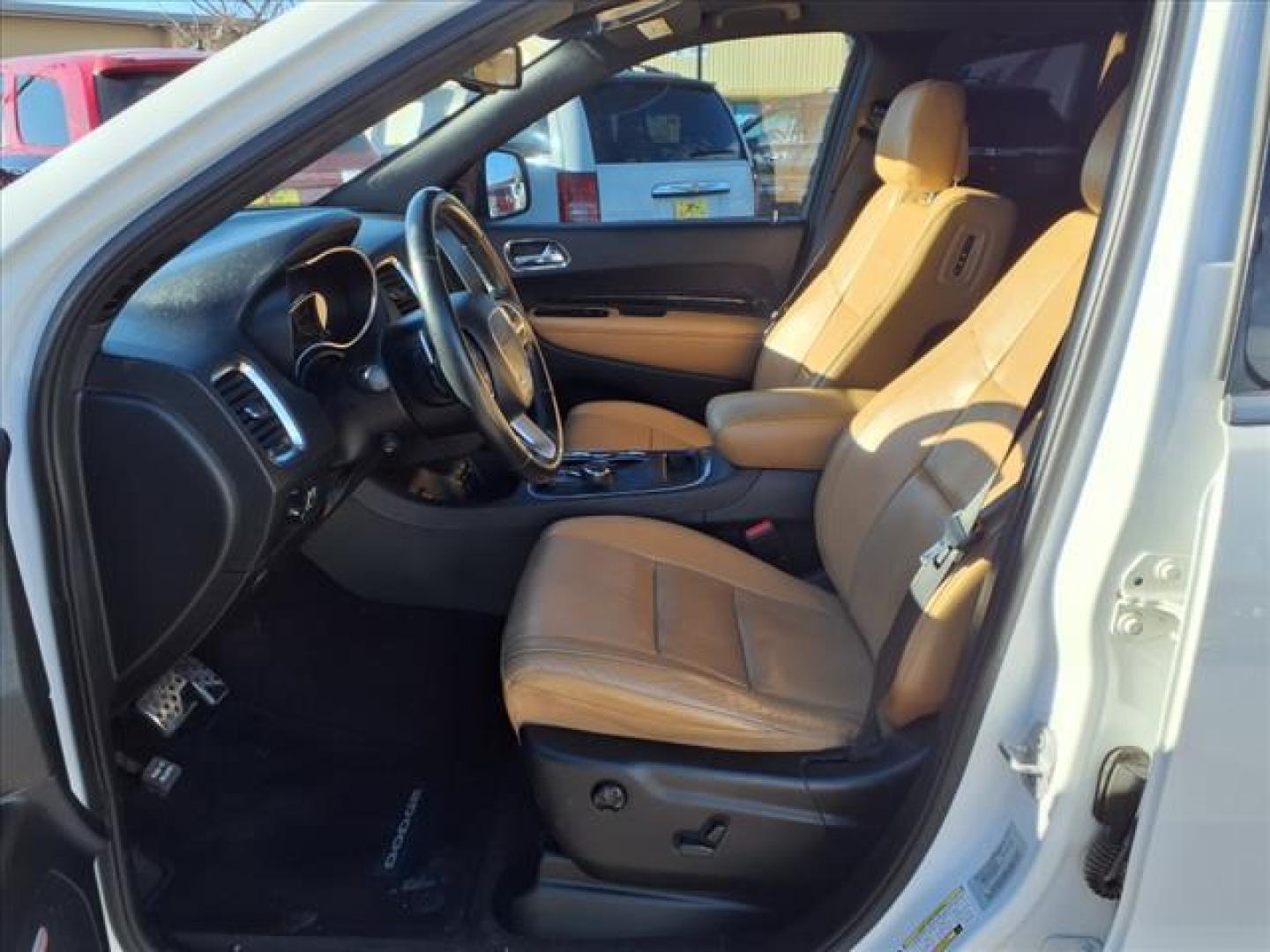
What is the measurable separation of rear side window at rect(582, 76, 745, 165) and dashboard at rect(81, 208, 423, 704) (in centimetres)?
229

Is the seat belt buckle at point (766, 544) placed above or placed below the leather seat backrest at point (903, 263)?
below

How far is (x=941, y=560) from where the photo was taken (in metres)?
1.39

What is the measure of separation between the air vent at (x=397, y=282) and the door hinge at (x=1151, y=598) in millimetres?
1337

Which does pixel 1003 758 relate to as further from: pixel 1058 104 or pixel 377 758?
pixel 1058 104

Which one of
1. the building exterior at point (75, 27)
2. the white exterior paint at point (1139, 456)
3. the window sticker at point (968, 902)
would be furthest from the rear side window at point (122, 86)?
the building exterior at point (75, 27)

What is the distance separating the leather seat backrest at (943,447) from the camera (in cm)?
137

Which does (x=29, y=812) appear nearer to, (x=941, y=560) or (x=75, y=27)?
(x=941, y=560)

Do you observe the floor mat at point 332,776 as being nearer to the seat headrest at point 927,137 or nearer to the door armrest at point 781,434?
the door armrest at point 781,434

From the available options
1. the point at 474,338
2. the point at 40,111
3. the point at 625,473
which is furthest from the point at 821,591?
the point at 40,111

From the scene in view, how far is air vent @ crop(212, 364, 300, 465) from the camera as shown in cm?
136

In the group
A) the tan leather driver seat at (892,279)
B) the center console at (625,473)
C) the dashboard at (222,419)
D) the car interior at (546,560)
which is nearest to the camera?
the dashboard at (222,419)

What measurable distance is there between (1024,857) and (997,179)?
6.48ft

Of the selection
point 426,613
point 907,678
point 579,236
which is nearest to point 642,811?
point 907,678

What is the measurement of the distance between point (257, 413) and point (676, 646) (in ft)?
2.25
